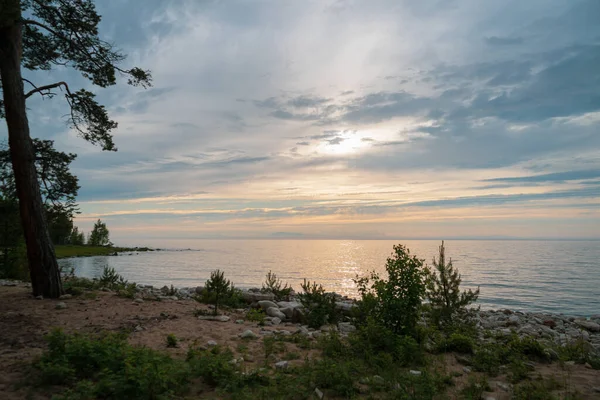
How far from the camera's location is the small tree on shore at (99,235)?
11512 cm

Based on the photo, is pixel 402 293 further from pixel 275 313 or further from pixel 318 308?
pixel 275 313

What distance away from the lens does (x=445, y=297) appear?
983cm

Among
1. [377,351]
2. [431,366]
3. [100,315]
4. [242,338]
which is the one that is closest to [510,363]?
[431,366]

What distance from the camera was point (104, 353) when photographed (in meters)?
5.46

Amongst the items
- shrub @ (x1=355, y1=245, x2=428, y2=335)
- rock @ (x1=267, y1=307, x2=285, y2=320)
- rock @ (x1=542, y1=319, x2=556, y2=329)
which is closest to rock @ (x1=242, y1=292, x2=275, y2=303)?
rock @ (x1=267, y1=307, x2=285, y2=320)

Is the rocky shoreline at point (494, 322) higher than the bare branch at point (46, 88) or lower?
lower

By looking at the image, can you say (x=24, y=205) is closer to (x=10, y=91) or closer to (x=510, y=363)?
(x=10, y=91)

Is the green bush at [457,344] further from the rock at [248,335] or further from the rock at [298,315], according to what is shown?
the rock at [298,315]

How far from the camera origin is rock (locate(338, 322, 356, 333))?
9.45m

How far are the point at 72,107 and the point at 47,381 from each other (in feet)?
33.8

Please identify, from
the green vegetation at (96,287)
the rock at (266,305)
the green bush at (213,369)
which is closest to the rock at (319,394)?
the green bush at (213,369)

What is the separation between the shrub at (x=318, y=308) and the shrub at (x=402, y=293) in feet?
8.93

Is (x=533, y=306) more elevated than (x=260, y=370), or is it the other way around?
(x=260, y=370)

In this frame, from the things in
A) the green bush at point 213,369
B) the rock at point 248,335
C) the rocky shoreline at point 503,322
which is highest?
the green bush at point 213,369
